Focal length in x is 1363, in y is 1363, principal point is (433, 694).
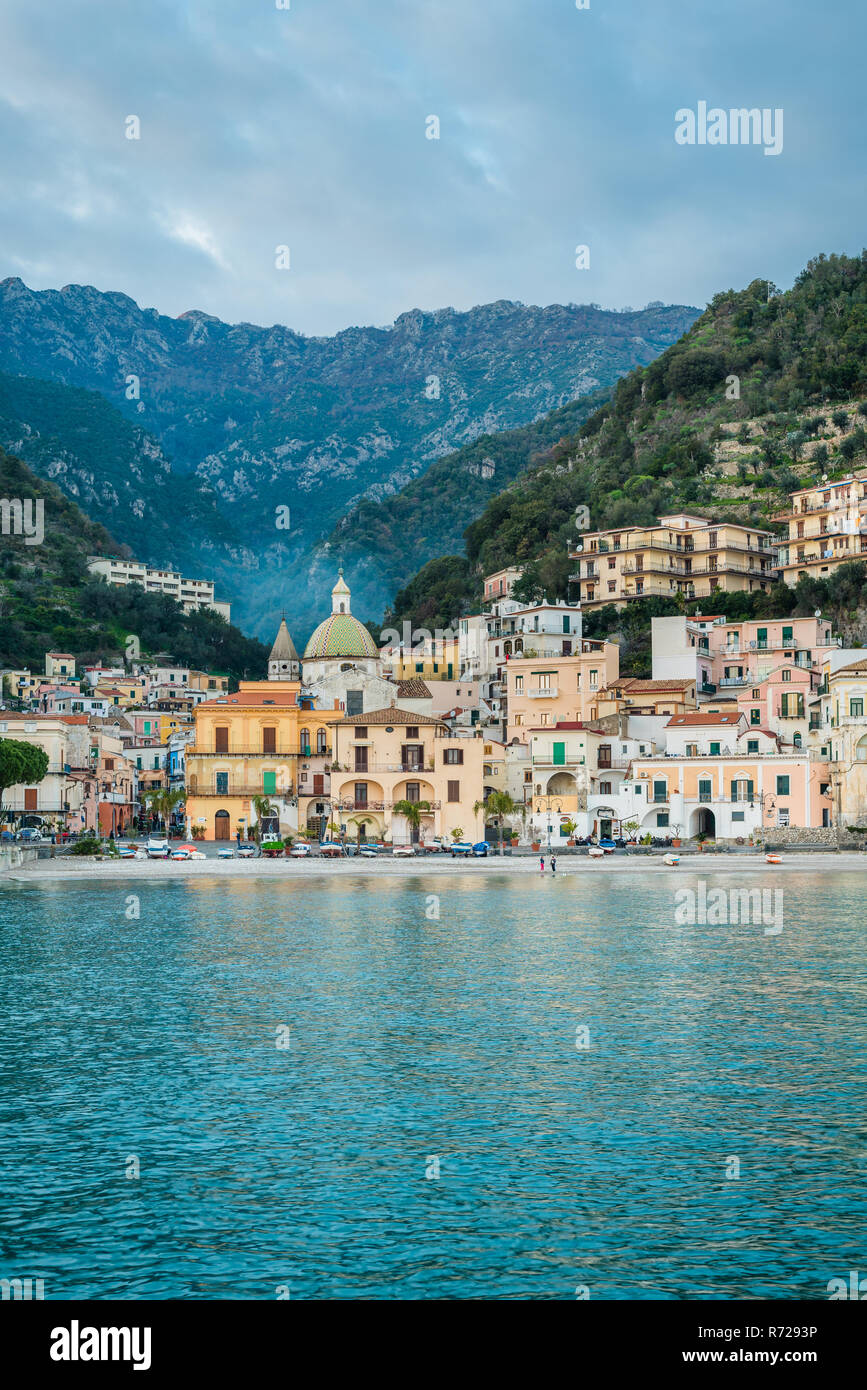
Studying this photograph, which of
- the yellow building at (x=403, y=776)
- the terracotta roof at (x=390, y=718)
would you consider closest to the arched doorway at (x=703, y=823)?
the yellow building at (x=403, y=776)

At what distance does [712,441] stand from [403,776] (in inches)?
2308

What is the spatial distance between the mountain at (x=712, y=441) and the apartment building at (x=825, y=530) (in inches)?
239

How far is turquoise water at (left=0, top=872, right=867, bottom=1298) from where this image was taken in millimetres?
15164

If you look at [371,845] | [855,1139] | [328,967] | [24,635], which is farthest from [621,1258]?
[24,635]

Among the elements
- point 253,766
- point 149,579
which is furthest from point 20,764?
point 149,579

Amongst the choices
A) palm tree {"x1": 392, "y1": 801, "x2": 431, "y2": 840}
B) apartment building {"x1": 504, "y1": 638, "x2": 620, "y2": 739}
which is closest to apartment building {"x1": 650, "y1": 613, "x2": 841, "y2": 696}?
apartment building {"x1": 504, "y1": 638, "x2": 620, "y2": 739}

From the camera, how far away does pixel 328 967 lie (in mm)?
37375

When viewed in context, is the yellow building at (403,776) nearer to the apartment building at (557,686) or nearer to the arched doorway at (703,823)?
the apartment building at (557,686)

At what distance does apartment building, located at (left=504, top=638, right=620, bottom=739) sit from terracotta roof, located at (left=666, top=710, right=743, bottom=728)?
9.73 m

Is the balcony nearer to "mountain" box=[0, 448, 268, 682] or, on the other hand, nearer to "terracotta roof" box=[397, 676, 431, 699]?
"terracotta roof" box=[397, 676, 431, 699]

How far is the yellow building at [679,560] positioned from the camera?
10706 centimetres

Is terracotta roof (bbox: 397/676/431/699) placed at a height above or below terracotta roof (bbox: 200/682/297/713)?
above
